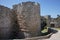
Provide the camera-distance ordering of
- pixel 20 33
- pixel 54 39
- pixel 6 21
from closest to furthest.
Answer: pixel 54 39, pixel 6 21, pixel 20 33

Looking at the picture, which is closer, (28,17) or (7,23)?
(7,23)

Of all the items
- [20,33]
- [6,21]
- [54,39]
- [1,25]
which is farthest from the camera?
[20,33]

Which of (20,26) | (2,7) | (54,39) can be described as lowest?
(54,39)

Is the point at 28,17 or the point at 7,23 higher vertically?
the point at 28,17

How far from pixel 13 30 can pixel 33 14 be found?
2869 mm

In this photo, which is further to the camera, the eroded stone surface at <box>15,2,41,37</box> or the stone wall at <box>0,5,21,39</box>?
the eroded stone surface at <box>15,2,41,37</box>

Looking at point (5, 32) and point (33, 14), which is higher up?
point (33, 14)

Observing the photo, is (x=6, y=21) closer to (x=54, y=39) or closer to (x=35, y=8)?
(x=35, y=8)

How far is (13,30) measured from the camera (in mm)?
12875

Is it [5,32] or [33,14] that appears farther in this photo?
[33,14]

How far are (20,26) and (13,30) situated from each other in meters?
0.94

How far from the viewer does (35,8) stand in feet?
43.0

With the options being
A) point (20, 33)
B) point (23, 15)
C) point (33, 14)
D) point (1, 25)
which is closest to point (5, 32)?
point (1, 25)

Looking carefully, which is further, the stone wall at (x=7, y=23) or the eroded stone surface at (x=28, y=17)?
the eroded stone surface at (x=28, y=17)
